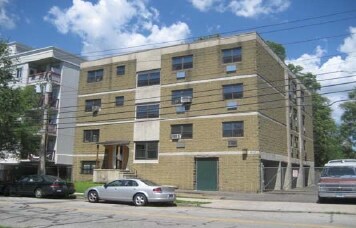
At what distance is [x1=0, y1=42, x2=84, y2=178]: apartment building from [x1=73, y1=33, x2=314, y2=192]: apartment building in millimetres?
6262

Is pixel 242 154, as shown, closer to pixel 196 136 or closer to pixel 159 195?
pixel 196 136

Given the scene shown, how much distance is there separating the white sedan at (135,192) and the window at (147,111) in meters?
15.2

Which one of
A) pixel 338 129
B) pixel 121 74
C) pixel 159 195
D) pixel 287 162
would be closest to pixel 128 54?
pixel 121 74

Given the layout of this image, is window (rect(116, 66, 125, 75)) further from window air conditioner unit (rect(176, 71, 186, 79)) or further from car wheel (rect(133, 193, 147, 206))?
car wheel (rect(133, 193, 147, 206))

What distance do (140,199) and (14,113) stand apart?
18498 mm

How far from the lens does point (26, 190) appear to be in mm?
26812

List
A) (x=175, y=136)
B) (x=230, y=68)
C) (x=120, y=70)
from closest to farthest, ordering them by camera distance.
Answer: (x=230, y=68), (x=175, y=136), (x=120, y=70)

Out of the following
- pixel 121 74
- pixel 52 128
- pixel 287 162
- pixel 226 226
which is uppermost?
pixel 121 74

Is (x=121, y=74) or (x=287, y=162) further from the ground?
(x=121, y=74)

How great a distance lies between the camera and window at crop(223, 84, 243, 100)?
33.6 metres

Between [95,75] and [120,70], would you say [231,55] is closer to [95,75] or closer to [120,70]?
[120,70]

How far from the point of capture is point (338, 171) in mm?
22219

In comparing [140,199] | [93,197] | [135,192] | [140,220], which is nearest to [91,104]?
[93,197]

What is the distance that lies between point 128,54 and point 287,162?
55.8ft
